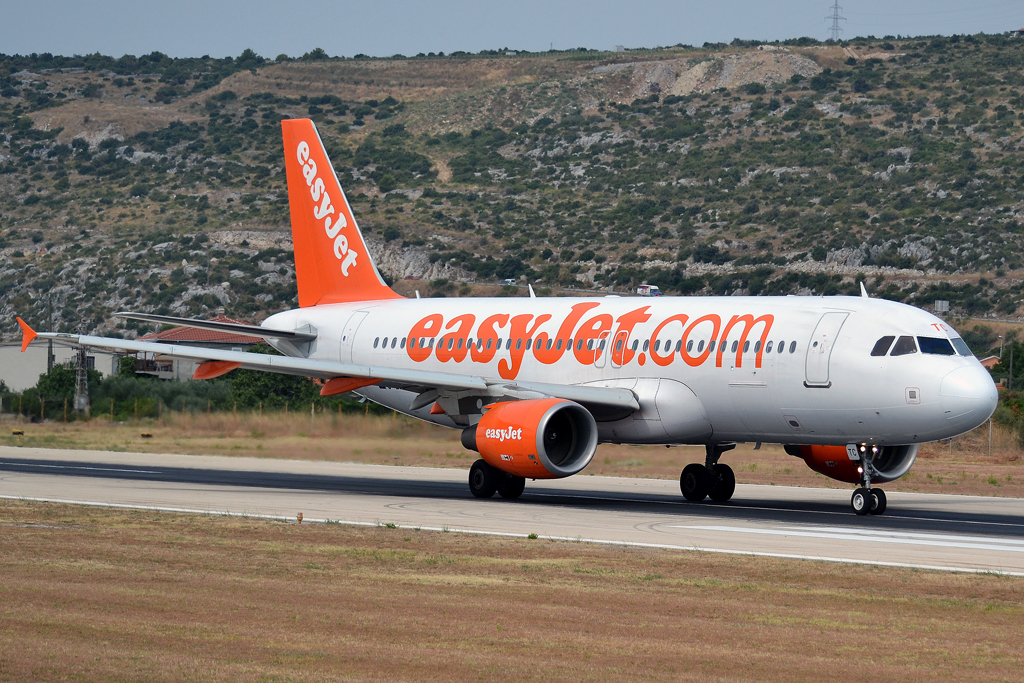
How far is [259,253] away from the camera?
102812mm

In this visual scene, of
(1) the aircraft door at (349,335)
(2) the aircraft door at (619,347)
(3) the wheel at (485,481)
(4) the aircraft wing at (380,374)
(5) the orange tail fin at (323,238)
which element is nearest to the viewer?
(4) the aircraft wing at (380,374)

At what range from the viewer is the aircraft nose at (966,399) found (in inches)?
855

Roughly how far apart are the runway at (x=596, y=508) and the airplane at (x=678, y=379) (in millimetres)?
1093

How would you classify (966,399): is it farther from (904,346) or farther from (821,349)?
(821,349)

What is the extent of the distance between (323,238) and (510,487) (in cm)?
1074

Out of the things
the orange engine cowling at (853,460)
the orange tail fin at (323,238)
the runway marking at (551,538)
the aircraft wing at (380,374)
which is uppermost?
the orange tail fin at (323,238)

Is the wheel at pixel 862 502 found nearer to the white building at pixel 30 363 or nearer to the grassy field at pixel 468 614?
the grassy field at pixel 468 614

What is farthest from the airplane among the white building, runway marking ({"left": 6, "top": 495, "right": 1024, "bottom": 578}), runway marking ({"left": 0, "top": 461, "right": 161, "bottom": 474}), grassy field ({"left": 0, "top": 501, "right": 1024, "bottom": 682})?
the white building

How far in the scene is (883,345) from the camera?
22.7m

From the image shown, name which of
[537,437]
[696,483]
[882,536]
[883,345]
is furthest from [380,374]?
[882,536]

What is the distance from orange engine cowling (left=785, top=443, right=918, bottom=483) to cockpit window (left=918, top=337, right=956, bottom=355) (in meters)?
2.06

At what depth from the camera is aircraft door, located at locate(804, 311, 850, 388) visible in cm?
2305

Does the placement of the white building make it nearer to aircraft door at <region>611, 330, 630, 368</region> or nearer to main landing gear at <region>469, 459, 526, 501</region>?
main landing gear at <region>469, 459, 526, 501</region>

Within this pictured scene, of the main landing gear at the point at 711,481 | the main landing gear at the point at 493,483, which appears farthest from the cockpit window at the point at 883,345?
the main landing gear at the point at 493,483
